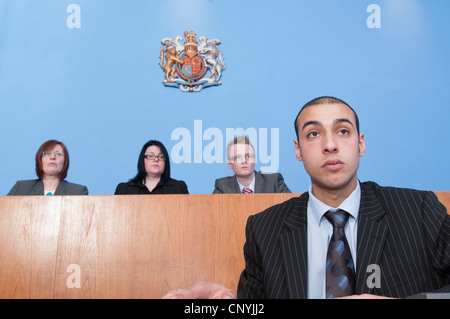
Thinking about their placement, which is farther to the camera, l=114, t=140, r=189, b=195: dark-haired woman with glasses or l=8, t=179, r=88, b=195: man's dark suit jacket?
l=114, t=140, r=189, b=195: dark-haired woman with glasses

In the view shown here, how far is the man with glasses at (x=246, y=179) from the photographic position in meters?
3.25

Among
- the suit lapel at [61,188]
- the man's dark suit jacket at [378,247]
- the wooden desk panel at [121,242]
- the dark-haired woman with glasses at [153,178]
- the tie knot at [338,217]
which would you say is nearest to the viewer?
→ the man's dark suit jacket at [378,247]

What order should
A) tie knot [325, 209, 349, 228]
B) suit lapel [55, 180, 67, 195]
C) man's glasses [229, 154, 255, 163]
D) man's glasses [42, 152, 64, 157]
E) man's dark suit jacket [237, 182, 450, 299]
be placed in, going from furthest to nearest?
1. man's glasses [229, 154, 255, 163]
2. man's glasses [42, 152, 64, 157]
3. suit lapel [55, 180, 67, 195]
4. tie knot [325, 209, 349, 228]
5. man's dark suit jacket [237, 182, 450, 299]

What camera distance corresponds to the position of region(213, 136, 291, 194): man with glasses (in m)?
3.25

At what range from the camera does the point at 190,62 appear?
4.60m

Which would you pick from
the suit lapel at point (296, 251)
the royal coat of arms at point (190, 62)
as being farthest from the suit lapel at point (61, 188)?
the suit lapel at point (296, 251)

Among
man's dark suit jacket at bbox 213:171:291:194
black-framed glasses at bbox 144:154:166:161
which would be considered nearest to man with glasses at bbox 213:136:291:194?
man's dark suit jacket at bbox 213:171:291:194

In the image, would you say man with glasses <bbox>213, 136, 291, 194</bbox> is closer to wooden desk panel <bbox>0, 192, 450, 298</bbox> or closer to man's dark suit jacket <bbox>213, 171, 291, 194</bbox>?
man's dark suit jacket <bbox>213, 171, 291, 194</bbox>

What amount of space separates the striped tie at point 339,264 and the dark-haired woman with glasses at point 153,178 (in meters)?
2.07

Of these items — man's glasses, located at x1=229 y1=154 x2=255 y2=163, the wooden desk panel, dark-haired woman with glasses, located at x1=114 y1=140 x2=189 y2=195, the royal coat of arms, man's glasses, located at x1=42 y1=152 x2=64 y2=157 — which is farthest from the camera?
the royal coat of arms

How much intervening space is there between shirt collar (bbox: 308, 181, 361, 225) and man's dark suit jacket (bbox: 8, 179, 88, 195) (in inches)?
81.4

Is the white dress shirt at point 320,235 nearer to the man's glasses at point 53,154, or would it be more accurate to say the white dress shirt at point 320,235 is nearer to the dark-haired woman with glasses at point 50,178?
the dark-haired woman with glasses at point 50,178

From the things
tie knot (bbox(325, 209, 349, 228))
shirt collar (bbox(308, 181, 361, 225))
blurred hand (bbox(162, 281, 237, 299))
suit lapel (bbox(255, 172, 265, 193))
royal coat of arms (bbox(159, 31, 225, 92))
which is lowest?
blurred hand (bbox(162, 281, 237, 299))

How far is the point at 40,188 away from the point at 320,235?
2389mm
